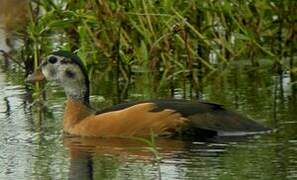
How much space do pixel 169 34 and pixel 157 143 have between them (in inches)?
78.3

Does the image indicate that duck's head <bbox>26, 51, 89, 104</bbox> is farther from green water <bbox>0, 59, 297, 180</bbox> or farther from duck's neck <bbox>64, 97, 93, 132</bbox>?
green water <bbox>0, 59, 297, 180</bbox>

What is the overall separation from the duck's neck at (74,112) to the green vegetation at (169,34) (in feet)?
3.32

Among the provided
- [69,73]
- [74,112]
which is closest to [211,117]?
[74,112]

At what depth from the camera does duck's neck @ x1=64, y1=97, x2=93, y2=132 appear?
451 inches

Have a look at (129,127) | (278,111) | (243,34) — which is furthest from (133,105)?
(243,34)

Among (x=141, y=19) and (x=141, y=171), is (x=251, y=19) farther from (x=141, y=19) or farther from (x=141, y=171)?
(x=141, y=171)

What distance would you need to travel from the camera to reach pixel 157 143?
418 inches

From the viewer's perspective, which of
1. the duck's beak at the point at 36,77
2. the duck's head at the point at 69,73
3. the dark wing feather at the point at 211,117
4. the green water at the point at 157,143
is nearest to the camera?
the green water at the point at 157,143

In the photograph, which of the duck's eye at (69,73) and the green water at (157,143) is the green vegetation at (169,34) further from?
the duck's eye at (69,73)

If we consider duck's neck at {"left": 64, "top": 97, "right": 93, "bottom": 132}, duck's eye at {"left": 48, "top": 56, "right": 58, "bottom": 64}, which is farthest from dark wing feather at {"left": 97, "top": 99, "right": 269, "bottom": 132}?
duck's eye at {"left": 48, "top": 56, "right": 58, "bottom": 64}

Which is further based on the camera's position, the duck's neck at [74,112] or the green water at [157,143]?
the duck's neck at [74,112]

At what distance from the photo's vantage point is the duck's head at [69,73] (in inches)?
467

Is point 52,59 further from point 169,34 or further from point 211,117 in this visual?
point 211,117

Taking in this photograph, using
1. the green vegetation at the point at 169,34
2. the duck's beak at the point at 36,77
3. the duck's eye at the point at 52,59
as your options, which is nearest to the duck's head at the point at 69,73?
the duck's eye at the point at 52,59
